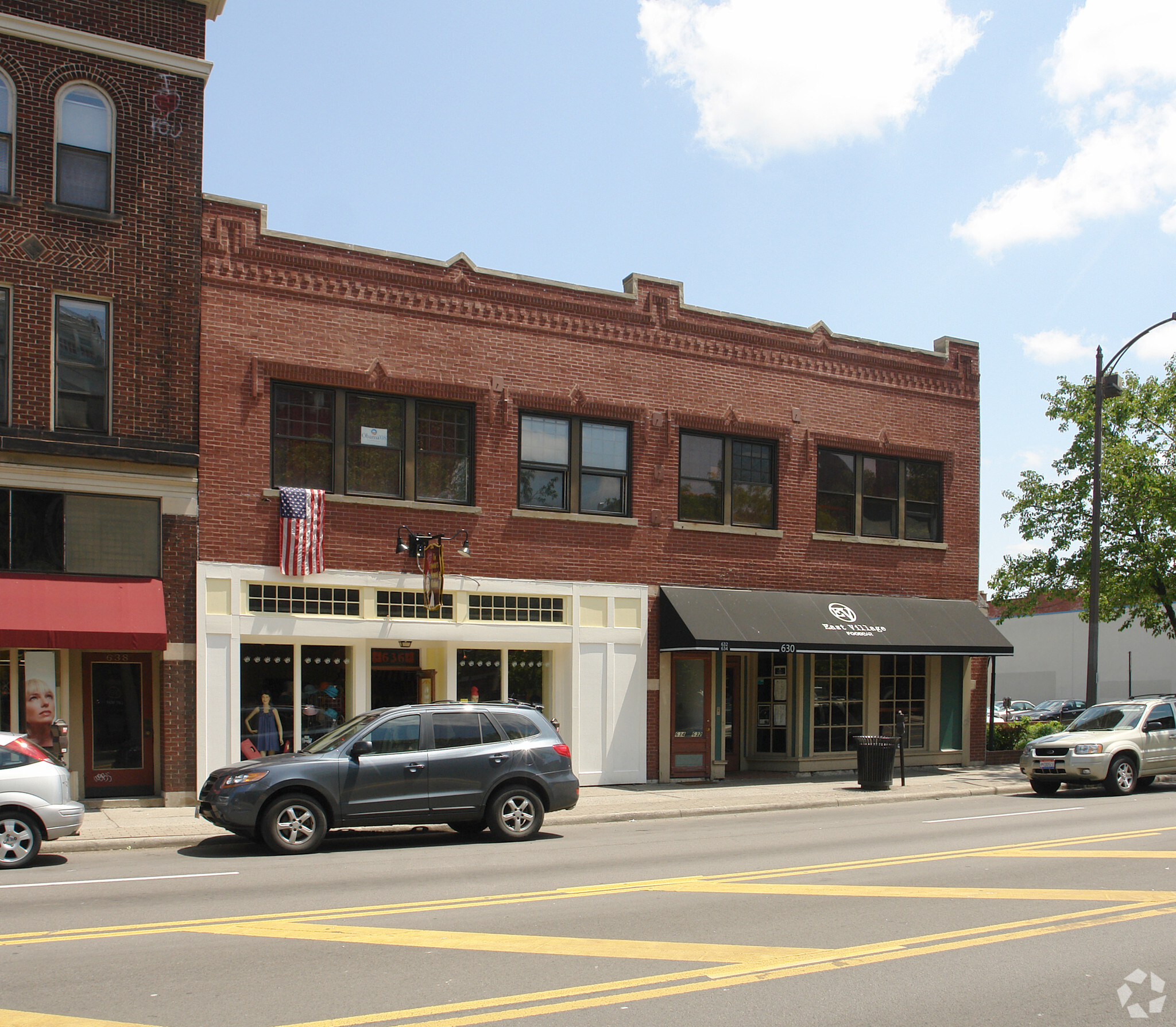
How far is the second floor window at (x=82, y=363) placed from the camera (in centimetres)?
1698

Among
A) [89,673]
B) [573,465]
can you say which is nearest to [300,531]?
[89,673]

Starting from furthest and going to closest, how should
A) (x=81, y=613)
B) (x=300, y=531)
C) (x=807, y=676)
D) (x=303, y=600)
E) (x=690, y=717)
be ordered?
(x=807, y=676) < (x=690, y=717) < (x=303, y=600) < (x=300, y=531) < (x=81, y=613)

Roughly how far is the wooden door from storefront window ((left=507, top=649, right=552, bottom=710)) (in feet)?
7.99

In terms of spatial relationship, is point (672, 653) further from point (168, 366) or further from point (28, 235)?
point (28, 235)

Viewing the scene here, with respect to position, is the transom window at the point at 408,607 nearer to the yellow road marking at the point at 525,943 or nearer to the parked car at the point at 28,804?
the parked car at the point at 28,804

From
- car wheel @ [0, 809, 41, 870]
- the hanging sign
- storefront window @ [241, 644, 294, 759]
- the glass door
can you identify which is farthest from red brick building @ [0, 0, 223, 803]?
car wheel @ [0, 809, 41, 870]

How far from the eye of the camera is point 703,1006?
22.0 ft

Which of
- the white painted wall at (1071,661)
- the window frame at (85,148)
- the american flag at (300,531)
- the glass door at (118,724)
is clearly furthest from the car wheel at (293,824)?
the white painted wall at (1071,661)

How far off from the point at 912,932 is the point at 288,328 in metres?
13.7

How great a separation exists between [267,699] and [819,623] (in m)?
10.3

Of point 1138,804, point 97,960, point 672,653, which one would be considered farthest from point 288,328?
point 1138,804

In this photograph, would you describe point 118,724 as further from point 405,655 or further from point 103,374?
point 103,374

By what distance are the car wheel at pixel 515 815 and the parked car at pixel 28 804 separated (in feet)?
15.1

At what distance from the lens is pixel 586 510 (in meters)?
21.2
